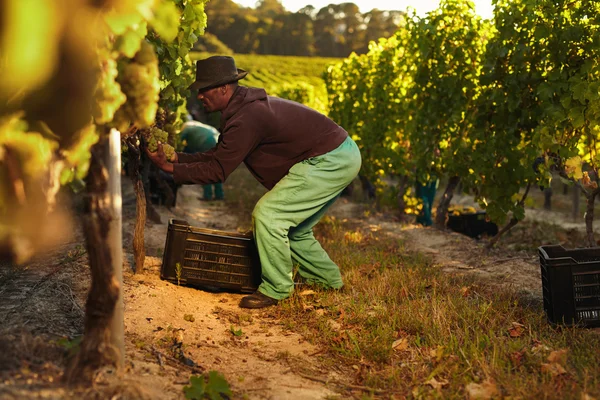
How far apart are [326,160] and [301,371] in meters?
1.62

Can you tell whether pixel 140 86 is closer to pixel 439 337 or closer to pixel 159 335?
pixel 159 335

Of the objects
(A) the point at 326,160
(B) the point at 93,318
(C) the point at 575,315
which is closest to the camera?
(B) the point at 93,318

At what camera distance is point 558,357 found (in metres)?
3.21

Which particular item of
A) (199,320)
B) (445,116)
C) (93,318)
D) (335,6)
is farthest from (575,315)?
(335,6)

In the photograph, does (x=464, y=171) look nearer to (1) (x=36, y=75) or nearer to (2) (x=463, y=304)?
(2) (x=463, y=304)

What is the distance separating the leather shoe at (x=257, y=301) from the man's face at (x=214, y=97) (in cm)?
131

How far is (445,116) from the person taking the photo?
7.50 meters

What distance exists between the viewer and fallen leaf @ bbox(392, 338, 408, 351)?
364 cm

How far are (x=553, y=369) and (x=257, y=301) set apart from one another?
6.63ft

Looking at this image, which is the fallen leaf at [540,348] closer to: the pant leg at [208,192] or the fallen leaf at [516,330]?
the fallen leaf at [516,330]

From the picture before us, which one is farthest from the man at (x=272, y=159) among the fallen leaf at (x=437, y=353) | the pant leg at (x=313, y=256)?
the fallen leaf at (x=437, y=353)

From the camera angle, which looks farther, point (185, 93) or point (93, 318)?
point (185, 93)

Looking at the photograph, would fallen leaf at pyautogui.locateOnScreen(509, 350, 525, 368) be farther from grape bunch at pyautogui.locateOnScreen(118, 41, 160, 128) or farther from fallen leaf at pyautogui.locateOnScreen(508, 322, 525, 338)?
grape bunch at pyautogui.locateOnScreen(118, 41, 160, 128)

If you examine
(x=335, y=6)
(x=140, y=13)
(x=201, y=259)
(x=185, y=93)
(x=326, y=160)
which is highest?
(x=335, y=6)
